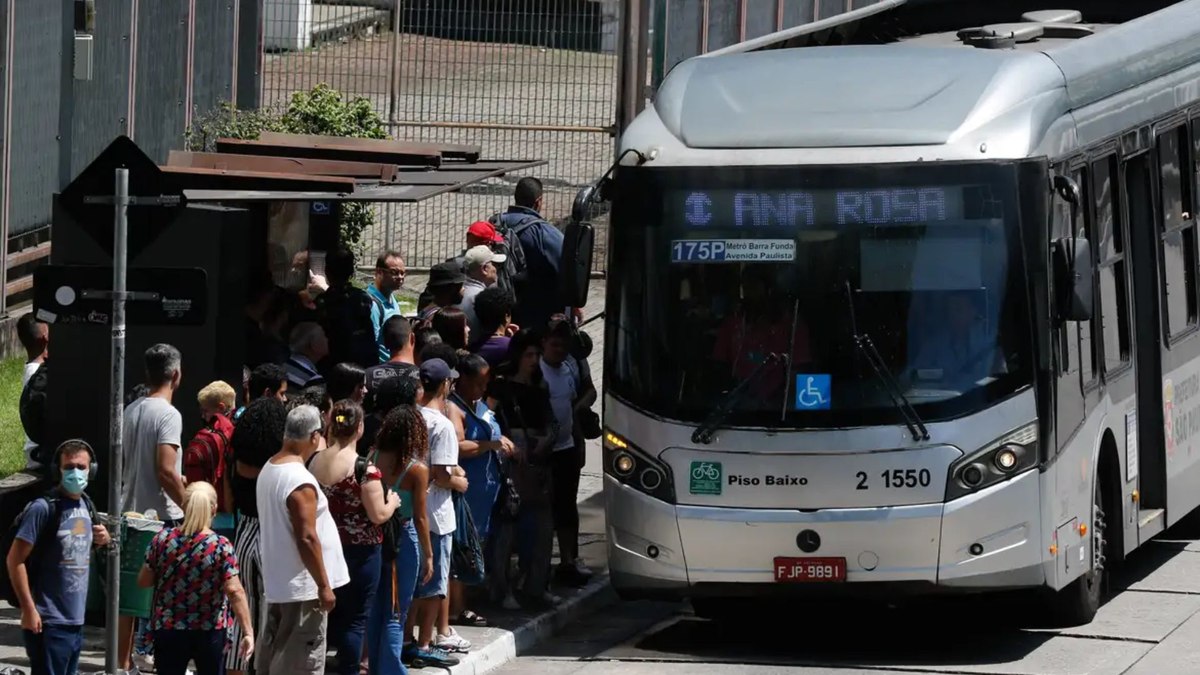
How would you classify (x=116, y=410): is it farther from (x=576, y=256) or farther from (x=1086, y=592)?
(x=1086, y=592)

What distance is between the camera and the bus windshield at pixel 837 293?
11.7 meters

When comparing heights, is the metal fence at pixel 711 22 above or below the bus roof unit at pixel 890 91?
above

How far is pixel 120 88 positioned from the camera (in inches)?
802

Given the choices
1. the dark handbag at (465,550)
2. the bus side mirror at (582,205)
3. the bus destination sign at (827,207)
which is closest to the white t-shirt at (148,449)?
the dark handbag at (465,550)

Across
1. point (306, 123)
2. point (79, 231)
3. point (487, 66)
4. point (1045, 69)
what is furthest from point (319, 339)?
point (487, 66)

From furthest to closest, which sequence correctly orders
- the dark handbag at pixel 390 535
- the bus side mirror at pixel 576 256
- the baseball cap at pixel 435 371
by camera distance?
the bus side mirror at pixel 576 256 → the baseball cap at pixel 435 371 → the dark handbag at pixel 390 535

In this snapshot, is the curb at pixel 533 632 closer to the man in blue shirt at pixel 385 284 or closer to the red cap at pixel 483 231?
the man in blue shirt at pixel 385 284

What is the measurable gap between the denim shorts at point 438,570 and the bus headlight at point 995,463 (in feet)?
8.52

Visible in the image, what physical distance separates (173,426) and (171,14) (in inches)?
437

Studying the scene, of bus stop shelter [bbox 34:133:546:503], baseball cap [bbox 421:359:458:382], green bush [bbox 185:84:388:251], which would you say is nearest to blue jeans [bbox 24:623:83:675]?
bus stop shelter [bbox 34:133:546:503]

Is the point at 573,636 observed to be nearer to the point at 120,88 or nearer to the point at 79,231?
the point at 79,231

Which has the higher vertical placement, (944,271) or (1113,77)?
(1113,77)

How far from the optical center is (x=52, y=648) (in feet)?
31.9

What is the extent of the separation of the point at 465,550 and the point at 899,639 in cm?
259
